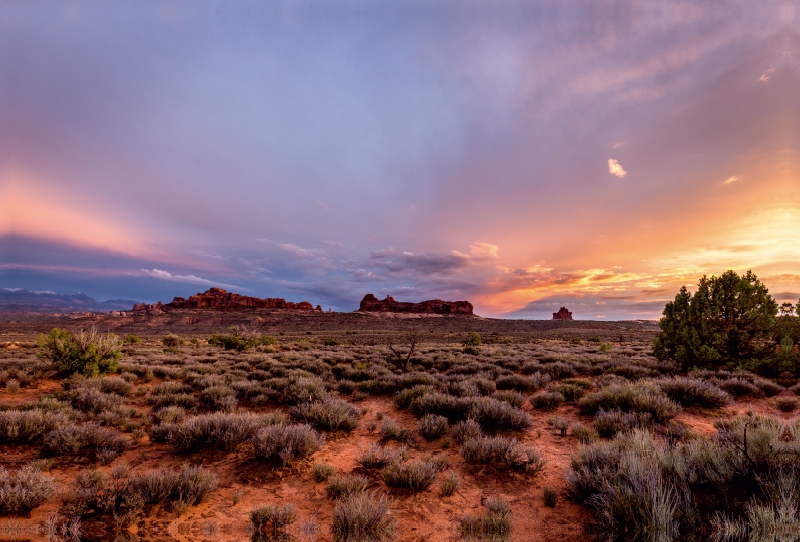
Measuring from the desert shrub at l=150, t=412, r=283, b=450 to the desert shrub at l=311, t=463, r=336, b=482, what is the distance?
5.01 feet

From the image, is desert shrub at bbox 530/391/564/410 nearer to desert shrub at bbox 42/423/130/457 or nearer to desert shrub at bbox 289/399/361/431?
desert shrub at bbox 289/399/361/431

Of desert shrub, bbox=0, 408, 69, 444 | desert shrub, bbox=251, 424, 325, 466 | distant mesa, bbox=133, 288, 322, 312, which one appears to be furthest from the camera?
distant mesa, bbox=133, 288, 322, 312

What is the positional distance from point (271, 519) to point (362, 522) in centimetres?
113

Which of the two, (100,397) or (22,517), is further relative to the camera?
(100,397)

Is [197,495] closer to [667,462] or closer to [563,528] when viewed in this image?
[563,528]

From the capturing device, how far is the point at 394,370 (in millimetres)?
12750

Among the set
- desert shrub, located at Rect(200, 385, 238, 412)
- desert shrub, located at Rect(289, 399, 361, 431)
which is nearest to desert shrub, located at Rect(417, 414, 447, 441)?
desert shrub, located at Rect(289, 399, 361, 431)

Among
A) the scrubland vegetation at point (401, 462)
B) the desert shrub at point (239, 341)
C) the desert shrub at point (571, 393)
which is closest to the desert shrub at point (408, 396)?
the scrubland vegetation at point (401, 462)

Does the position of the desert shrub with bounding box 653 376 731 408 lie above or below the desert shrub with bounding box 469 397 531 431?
above

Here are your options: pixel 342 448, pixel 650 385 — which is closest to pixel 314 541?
pixel 342 448

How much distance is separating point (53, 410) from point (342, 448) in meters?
6.13

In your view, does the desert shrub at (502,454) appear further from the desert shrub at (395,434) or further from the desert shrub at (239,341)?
the desert shrub at (239,341)

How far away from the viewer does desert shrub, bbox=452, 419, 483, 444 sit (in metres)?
5.71

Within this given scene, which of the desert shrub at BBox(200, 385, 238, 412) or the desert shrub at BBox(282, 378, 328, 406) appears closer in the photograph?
the desert shrub at BBox(200, 385, 238, 412)
